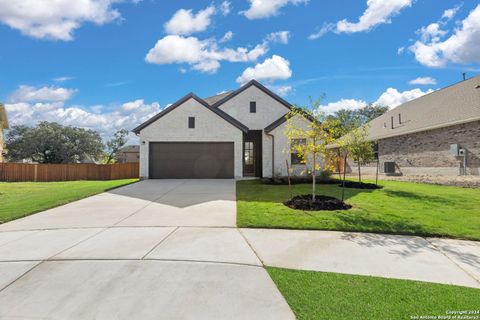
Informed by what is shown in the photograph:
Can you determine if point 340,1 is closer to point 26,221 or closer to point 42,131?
point 26,221

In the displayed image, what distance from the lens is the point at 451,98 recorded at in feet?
54.9

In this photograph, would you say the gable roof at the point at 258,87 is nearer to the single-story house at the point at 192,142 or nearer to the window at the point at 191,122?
the single-story house at the point at 192,142

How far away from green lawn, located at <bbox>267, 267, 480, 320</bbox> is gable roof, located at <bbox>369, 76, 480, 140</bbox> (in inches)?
563

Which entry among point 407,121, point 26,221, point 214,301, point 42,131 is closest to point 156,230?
point 214,301

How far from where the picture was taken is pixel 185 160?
52.1 feet

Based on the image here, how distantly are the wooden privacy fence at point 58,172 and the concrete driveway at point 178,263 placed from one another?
16445mm

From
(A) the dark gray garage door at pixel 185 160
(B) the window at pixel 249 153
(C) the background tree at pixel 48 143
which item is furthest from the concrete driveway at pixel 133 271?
(C) the background tree at pixel 48 143

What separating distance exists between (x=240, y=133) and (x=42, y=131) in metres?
30.2

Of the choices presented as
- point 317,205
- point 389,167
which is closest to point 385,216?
point 317,205

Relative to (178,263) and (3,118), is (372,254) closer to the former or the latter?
(178,263)

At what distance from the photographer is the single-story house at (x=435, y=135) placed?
1372cm

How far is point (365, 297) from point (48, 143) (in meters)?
40.0

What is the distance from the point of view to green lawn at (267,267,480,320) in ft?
8.10

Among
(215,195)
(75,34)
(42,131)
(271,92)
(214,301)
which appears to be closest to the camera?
(214,301)
